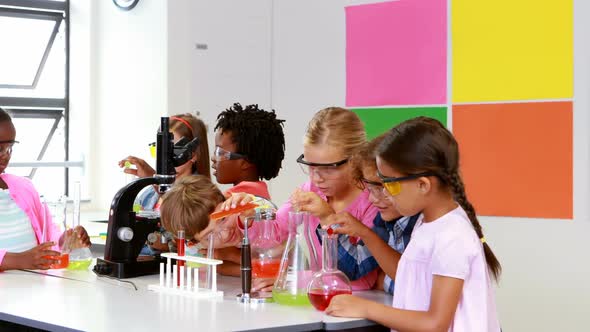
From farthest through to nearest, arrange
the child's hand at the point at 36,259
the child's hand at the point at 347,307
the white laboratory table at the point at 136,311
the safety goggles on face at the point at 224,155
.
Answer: the safety goggles on face at the point at 224,155, the child's hand at the point at 36,259, the child's hand at the point at 347,307, the white laboratory table at the point at 136,311

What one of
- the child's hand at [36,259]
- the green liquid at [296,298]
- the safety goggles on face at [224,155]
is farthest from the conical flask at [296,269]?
the child's hand at [36,259]

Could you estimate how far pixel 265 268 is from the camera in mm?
2658

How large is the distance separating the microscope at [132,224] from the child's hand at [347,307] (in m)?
0.83

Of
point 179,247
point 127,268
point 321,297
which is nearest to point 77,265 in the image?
point 127,268

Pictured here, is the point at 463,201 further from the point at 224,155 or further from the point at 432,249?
the point at 224,155

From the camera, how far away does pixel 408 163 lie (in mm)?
2281

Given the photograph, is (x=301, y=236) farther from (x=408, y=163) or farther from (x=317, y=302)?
(x=408, y=163)

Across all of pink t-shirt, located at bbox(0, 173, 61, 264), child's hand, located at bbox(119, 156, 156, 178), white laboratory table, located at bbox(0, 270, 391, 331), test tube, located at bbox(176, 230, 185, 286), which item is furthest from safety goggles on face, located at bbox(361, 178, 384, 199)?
child's hand, located at bbox(119, 156, 156, 178)

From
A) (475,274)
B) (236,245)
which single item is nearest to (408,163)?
(475,274)

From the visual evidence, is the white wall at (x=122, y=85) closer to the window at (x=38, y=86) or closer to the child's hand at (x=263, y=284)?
the window at (x=38, y=86)

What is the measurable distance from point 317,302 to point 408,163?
0.45 m

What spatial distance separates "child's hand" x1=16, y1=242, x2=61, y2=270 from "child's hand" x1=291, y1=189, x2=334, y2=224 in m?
0.96

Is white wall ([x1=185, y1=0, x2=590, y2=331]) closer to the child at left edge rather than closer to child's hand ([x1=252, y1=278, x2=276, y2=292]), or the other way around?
child's hand ([x1=252, y1=278, x2=276, y2=292])

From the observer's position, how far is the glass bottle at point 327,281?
2.36m
